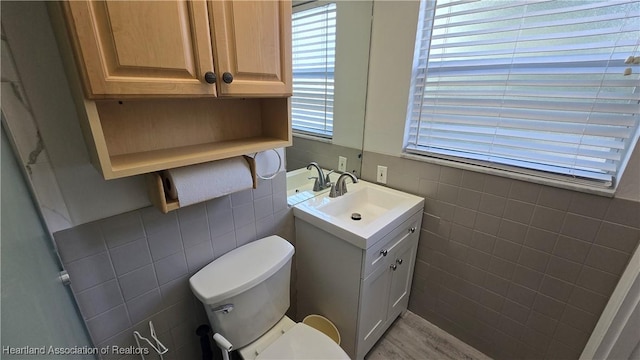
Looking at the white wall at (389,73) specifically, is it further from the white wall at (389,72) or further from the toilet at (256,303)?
the toilet at (256,303)

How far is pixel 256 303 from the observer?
3.47 feet

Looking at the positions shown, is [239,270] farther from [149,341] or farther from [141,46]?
[141,46]

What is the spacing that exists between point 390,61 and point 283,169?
89 cm

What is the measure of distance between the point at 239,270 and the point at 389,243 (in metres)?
0.73

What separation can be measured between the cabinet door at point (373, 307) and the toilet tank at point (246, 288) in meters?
0.39

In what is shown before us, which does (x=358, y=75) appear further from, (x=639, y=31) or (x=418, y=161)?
(x=639, y=31)

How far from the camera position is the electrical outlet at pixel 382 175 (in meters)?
1.67

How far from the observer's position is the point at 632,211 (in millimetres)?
987

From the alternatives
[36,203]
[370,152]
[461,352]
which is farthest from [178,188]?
[461,352]

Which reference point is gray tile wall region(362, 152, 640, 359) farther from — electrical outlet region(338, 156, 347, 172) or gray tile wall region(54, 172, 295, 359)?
gray tile wall region(54, 172, 295, 359)

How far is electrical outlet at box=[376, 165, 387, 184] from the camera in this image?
1675 mm

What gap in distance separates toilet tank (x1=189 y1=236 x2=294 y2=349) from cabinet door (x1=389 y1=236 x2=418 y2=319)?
0.64 metres

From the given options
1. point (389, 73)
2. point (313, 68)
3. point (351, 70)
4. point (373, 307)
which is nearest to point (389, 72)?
point (389, 73)

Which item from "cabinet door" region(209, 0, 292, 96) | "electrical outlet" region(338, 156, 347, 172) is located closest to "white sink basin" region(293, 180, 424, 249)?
"electrical outlet" region(338, 156, 347, 172)
